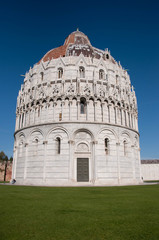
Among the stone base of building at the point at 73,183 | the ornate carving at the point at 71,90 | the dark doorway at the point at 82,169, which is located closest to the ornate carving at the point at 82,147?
the dark doorway at the point at 82,169

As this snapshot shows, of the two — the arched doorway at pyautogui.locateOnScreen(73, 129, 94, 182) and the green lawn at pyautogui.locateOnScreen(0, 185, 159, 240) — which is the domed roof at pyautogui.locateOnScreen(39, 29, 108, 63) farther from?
the green lawn at pyautogui.locateOnScreen(0, 185, 159, 240)

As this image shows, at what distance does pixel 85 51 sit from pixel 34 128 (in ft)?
59.0

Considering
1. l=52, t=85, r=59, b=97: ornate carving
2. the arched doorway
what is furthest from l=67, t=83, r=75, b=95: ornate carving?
the arched doorway

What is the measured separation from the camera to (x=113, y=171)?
1172 inches

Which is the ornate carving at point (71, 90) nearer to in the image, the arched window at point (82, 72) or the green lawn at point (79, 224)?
the arched window at point (82, 72)

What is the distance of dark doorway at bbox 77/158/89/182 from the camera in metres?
28.7

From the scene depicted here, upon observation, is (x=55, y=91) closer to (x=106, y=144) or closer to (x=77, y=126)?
(x=77, y=126)

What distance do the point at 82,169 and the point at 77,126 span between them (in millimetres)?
6439

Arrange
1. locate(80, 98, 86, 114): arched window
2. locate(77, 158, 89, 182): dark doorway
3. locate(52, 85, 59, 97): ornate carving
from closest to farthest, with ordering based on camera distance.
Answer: locate(77, 158, 89, 182): dark doorway → locate(80, 98, 86, 114): arched window → locate(52, 85, 59, 97): ornate carving

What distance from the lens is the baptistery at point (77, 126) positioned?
1146 inches

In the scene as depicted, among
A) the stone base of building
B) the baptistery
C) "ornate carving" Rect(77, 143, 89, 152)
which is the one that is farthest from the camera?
"ornate carving" Rect(77, 143, 89, 152)

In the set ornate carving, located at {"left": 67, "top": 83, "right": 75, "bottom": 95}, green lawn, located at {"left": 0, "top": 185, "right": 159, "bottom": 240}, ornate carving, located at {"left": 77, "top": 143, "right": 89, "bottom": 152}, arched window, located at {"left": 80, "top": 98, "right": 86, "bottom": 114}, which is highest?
ornate carving, located at {"left": 67, "top": 83, "right": 75, "bottom": 95}

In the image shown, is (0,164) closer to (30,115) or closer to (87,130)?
(30,115)

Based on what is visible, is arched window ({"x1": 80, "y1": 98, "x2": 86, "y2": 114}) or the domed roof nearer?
arched window ({"x1": 80, "y1": 98, "x2": 86, "y2": 114})
